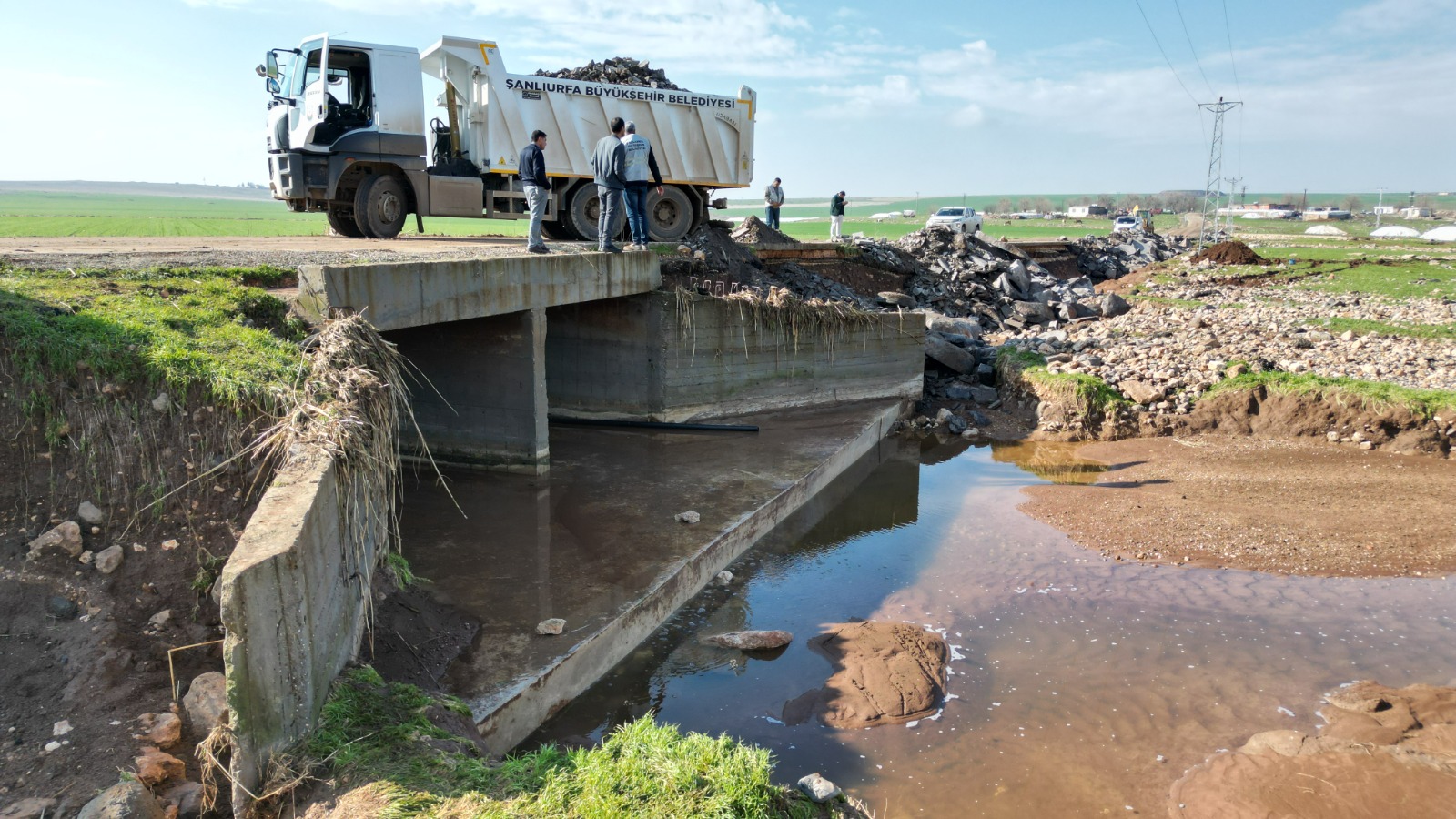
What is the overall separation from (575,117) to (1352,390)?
1243 centimetres

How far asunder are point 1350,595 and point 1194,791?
163 inches

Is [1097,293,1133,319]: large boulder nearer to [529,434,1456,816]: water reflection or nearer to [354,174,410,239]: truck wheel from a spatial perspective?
[529,434,1456,816]: water reflection

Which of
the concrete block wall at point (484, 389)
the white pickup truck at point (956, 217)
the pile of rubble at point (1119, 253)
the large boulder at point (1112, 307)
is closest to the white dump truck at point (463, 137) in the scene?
the concrete block wall at point (484, 389)

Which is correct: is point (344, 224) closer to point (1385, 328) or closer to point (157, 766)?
point (157, 766)

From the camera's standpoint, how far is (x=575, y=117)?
14023mm

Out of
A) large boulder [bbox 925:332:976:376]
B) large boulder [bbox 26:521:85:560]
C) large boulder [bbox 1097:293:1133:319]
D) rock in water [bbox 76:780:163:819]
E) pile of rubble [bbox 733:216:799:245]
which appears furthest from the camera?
large boulder [bbox 1097:293:1133:319]

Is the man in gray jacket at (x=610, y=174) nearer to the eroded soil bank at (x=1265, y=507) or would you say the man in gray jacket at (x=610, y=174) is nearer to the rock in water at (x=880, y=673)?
the rock in water at (x=880, y=673)

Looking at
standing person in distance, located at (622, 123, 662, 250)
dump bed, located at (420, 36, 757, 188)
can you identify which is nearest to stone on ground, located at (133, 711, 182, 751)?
standing person in distance, located at (622, 123, 662, 250)

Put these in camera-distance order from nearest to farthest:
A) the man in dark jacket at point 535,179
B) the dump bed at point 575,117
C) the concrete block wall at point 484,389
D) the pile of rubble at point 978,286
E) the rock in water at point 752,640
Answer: the rock in water at point 752,640 → the concrete block wall at point 484,389 → the man in dark jacket at point 535,179 → the dump bed at point 575,117 → the pile of rubble at point 978,286

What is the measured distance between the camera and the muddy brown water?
5586mm

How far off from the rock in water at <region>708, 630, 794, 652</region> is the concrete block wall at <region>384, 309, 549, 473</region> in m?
3.97

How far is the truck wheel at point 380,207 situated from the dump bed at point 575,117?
1.57 meters

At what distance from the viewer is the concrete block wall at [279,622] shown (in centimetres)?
371

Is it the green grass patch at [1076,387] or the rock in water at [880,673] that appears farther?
the green grass patch at [1076,387]
